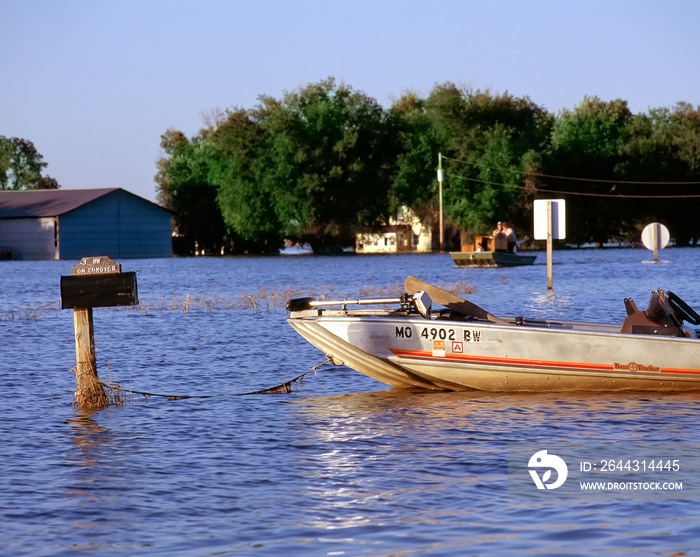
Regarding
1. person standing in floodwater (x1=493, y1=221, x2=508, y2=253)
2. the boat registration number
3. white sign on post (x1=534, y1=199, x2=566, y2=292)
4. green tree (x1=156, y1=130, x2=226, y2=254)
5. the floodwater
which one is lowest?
the floodwater

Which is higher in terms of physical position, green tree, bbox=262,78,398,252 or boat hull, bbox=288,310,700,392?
green tree, bbox=262,78,398,252

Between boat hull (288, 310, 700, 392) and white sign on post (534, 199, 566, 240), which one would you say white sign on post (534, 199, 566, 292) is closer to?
white sign on post (534, 199, 566, 240)

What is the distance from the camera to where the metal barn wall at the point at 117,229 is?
8756 centimetres

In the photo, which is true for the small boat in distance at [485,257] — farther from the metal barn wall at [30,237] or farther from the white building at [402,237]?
the white building at [402,237]

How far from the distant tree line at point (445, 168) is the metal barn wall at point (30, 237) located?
19364 millimetres

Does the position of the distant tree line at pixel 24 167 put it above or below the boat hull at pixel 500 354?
above

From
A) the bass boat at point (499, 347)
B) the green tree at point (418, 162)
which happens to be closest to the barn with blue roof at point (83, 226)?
the green tree at point (418, 162)

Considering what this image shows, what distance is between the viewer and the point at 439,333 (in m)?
14.5

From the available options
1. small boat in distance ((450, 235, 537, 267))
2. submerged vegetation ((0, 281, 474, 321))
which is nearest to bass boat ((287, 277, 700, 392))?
submerged vegetation ((0, 281, 474, 321))

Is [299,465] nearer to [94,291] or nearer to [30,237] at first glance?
[94,291]

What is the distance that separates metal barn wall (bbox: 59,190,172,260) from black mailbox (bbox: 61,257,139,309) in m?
75.3

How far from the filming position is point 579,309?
29.8 meters

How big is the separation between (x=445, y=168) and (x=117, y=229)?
31.1 metres

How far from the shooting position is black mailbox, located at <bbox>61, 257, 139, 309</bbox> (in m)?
13.8
